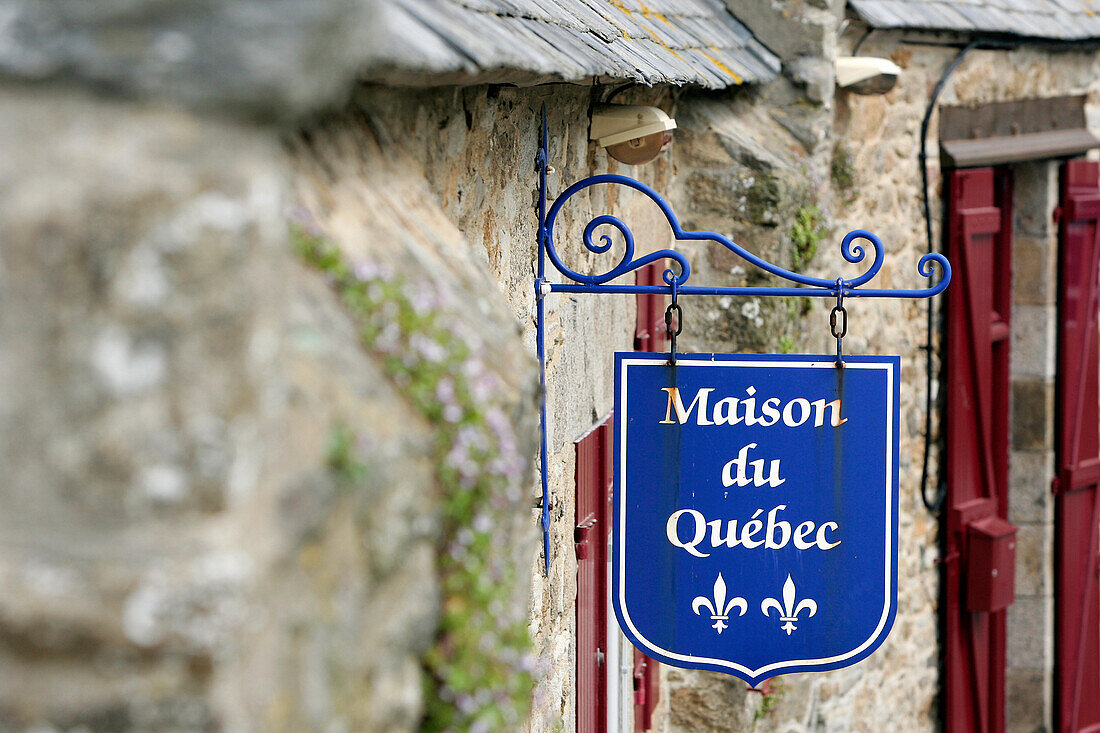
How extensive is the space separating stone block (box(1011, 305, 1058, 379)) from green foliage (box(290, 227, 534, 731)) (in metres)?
5.86

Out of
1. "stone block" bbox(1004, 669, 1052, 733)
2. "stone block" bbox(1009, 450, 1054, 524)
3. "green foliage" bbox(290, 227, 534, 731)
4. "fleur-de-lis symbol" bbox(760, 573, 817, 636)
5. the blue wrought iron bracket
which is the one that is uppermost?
the blue wrought iron bracket

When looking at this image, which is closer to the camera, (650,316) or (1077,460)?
(650,316)

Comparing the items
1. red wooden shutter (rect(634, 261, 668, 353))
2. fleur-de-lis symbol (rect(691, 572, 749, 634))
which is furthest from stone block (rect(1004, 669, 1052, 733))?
fleur-de-lis symbol (rect(691, 572, 749, 634))

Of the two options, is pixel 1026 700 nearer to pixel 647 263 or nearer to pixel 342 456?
pixel 647 263

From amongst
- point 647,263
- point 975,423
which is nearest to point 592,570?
point 647,263

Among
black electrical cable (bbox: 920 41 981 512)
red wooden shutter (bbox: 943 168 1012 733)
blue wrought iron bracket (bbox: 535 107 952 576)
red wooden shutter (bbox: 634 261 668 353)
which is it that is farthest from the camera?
red wooden shutter (bbox: 943 168 1012 733)

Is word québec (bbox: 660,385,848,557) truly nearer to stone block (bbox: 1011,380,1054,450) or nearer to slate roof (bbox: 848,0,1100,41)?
slate roof (bbox: 848,0,1100,41)

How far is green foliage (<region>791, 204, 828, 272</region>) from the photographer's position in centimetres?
480

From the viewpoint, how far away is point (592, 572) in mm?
3916

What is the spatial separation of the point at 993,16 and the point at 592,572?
3761mm

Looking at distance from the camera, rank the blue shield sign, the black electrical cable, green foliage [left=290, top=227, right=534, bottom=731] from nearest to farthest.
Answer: green foliage [left=290, top=227, right=534, bottom=731]
the blue shield sign
the black electrical cable

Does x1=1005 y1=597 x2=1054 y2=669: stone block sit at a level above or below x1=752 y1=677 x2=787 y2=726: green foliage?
below

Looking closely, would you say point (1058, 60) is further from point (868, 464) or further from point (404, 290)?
point (404, 290)

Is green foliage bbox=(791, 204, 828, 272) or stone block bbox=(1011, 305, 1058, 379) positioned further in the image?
stone block bbox=(1011, 305, 1058, 379)
